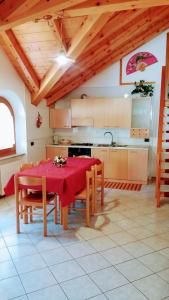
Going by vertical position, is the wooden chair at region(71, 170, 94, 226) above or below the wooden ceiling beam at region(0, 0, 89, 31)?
below

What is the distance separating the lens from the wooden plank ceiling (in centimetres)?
280

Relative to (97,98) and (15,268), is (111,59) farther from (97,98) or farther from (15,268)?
(15,268)

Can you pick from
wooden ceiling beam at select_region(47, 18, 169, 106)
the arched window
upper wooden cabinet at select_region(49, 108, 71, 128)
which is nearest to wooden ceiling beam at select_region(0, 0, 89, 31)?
the arched window

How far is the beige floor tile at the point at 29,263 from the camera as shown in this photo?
2592 mm

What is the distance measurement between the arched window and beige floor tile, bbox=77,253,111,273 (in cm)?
315

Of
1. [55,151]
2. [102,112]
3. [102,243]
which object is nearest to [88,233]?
[102,243]

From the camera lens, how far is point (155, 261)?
108 inches

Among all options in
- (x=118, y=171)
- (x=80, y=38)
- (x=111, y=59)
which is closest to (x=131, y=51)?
(x=111, y=59)

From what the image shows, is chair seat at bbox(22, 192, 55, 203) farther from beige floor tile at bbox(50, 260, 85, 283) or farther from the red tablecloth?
beige floor tile at bbox(50, 260, 85, 283)

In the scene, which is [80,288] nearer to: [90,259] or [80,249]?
[90,259]

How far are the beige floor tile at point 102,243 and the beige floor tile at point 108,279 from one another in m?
0.43

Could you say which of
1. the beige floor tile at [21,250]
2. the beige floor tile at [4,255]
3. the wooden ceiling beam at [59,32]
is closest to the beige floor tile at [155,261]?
the beige floor tile at [21,250]

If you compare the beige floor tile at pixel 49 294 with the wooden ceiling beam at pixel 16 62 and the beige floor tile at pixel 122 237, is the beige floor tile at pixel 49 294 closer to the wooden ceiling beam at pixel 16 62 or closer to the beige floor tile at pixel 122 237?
the beige floor tile at pixel 122 237

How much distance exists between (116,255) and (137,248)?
0.32 meters
